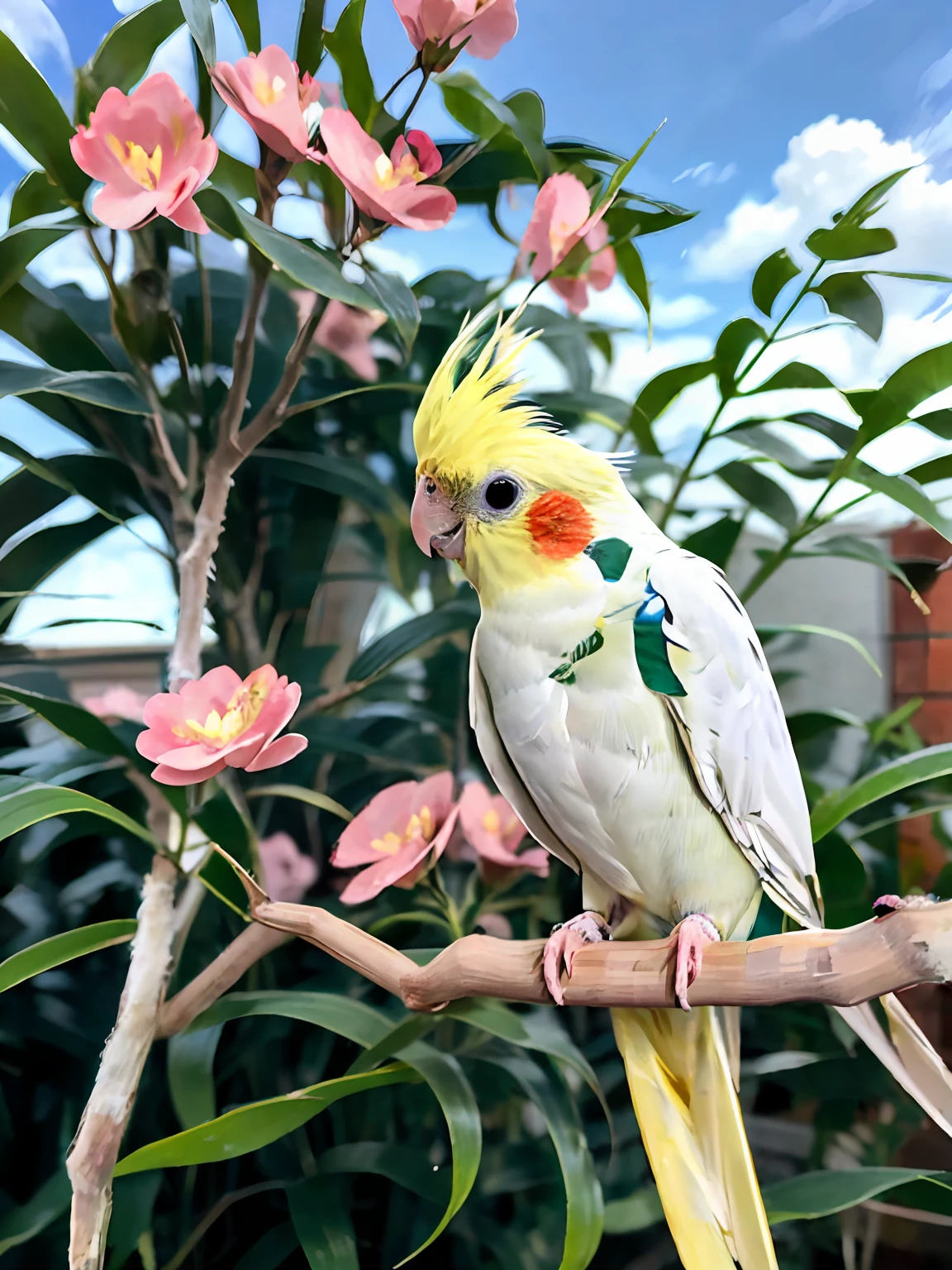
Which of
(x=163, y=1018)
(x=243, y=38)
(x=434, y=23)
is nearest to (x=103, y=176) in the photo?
(x=243, y=38)

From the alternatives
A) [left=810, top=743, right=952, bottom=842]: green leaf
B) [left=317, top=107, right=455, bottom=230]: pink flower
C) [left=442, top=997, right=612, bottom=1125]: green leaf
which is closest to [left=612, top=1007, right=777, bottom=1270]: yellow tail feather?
[left=442, top=997, right=612, bottom=1125]: green leaf

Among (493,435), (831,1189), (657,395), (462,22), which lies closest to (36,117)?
(462,22)

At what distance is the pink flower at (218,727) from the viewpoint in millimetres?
727

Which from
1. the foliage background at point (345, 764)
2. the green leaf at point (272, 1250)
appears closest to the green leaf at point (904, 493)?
the foliage background at point (345, 764)

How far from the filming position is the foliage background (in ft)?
2.48

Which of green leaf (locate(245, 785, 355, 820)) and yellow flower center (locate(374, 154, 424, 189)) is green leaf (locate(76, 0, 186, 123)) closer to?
yellow flower center (locate(374, 154, 424, 189))

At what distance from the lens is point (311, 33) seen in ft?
2.53

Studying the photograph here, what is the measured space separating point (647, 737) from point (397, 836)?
317 mm

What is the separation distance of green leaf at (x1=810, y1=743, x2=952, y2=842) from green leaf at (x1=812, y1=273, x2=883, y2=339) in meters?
0.41

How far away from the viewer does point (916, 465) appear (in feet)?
2.63

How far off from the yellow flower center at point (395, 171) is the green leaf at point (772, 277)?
341mm

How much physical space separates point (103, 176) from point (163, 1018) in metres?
0.77

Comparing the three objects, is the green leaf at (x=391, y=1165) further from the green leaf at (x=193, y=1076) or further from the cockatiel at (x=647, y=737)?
the cockatiel at (x=647, y=737)

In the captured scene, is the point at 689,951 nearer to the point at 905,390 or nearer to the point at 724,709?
the point at 724,709
